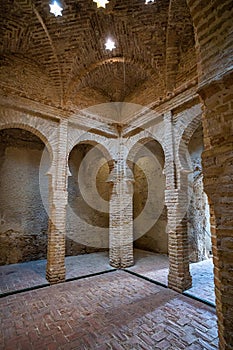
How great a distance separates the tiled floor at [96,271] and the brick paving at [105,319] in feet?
1.79

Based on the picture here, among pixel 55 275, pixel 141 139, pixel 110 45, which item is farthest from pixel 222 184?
pixel 110 45

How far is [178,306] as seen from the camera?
14.9 feet

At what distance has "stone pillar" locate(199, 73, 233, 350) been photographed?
224cm

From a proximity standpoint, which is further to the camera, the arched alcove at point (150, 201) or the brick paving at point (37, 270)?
the arched alcove at point (150, 201)

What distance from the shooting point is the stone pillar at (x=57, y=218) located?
6.11 metres

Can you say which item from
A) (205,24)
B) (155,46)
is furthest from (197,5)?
(155,46)

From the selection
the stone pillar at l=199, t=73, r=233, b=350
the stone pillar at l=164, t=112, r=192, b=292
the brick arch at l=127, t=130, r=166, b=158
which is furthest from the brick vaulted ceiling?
the stone pillar at l=199, t=73, r=233, b=350

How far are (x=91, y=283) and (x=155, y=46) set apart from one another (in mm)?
7470

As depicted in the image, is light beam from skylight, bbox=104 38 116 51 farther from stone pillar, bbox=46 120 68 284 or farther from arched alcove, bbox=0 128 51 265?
arched alcove, bbox=0 128 51 265

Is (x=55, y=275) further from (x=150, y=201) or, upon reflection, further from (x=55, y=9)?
(x=55, y=9)

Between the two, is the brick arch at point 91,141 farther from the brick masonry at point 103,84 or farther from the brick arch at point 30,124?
the brick arch at point 30,124

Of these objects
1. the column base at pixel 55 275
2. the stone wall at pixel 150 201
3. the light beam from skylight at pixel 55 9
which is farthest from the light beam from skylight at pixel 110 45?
the column base at pixel 55 275

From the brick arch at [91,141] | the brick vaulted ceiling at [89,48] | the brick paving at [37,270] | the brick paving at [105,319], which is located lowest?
the brick paving at [37,270]

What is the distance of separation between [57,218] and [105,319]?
320 centimetres
